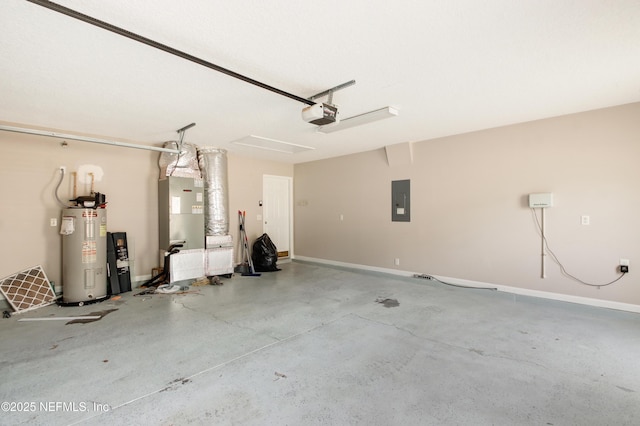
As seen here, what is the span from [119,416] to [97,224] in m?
3.40

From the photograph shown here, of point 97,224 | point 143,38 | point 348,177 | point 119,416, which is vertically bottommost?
point 119,416

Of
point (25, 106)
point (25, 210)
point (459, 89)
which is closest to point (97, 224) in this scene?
point (25, 210)

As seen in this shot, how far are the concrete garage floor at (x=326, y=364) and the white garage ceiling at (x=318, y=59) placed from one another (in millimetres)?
2650

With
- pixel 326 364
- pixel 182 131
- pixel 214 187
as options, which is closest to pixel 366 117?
pixel 182 131

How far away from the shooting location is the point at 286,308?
405 cm

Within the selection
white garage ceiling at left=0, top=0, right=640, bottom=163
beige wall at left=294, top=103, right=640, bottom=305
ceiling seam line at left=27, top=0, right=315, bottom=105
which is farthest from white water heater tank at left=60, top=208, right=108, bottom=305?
beige wall at left=294, top=103, right=640, bottom=305

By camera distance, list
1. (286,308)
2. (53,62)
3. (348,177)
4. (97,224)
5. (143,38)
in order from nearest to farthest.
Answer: (143,38) < (53,62) < (286,308) < (97,224) < (348,177)

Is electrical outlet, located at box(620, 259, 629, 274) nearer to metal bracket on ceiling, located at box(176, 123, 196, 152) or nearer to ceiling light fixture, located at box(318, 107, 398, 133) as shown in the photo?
ceiling light fixture, located at box(318, 107, 398, 133)

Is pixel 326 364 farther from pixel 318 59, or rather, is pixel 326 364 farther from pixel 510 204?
pixel 510 204

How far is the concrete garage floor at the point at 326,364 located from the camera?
1.97 meters

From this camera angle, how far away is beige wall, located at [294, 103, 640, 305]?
3.77 m

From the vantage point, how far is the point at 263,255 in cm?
648

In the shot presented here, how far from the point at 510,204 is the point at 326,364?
3.83m

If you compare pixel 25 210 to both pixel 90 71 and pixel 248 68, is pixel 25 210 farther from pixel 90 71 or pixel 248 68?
pixel 248 68
